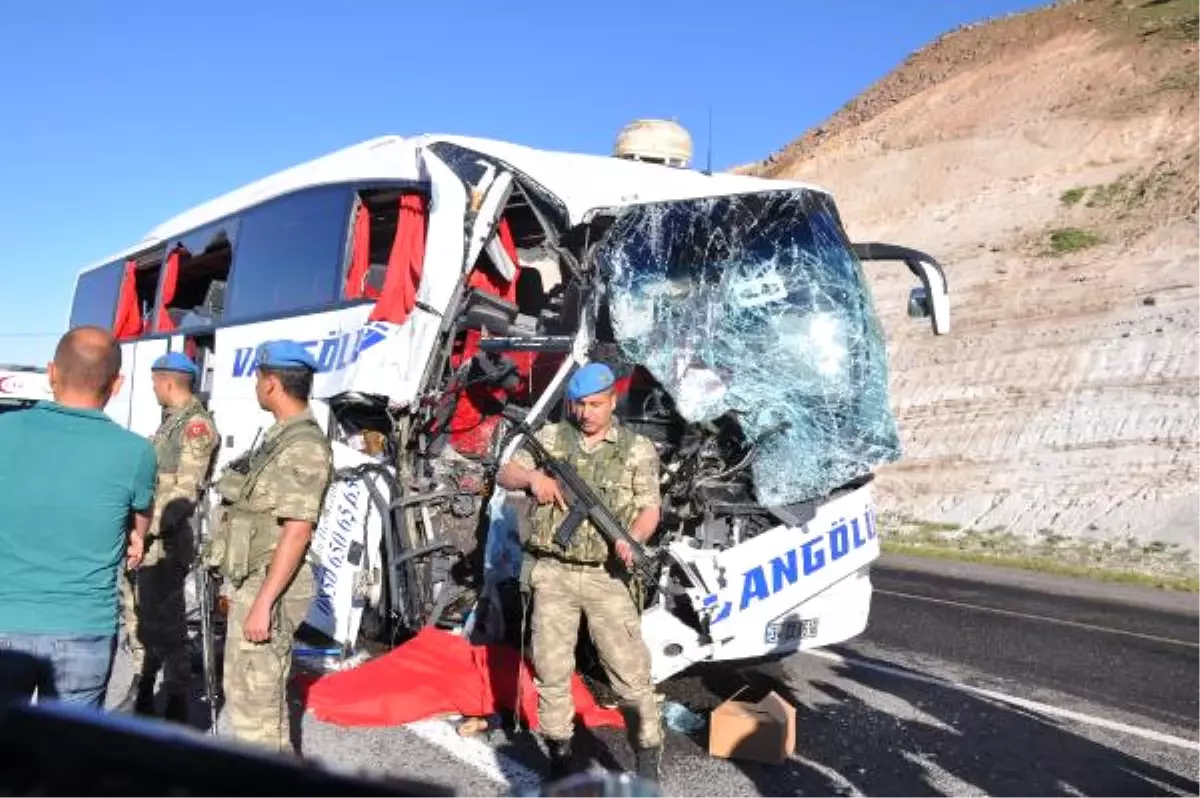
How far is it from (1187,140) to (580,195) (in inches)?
1084

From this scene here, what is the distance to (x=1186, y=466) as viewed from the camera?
60.4 ft

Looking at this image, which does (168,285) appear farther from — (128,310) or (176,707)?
(176,707)

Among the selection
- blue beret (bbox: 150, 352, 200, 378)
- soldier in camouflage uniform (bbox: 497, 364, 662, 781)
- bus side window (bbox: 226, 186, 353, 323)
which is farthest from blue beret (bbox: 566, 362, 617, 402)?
bus side window (bbox: 226, 186, 353, 323)

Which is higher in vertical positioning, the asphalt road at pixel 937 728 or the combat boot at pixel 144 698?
the combat boot at pixel 144 698

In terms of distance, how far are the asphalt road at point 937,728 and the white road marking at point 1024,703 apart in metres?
Answer: 0.01

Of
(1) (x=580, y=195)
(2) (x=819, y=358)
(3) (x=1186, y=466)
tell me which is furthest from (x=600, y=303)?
(3) (x=1186, y=466)

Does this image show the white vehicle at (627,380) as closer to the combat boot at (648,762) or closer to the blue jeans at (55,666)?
the combat boot at (648,762)

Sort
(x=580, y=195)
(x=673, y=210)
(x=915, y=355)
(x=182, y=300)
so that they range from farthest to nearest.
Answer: (x=915, y=355) → (x=182, y=300) → (x=673, y=210) → (x=580, y=195)

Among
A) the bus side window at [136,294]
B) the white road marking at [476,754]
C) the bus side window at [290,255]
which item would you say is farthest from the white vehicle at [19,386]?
the white road marking at [476,754]

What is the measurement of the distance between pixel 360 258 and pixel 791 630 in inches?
149

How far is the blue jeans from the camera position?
313cm

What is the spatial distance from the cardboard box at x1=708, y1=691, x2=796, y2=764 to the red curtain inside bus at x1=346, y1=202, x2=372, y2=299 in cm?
365

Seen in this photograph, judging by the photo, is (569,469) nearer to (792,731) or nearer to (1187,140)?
(792,731)

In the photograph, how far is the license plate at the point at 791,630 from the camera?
18.6 ft
